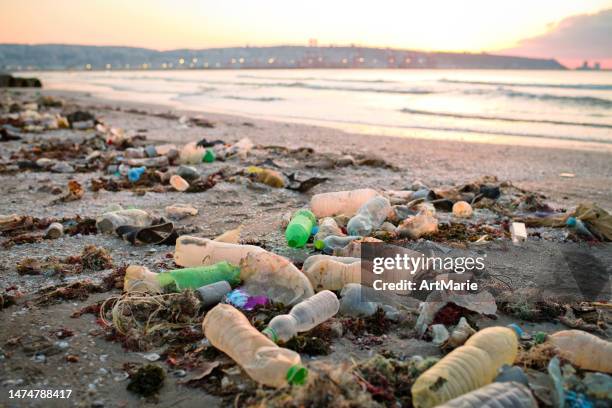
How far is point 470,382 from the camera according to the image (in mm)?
2068

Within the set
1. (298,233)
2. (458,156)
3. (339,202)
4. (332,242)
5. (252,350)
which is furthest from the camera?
(458,156)

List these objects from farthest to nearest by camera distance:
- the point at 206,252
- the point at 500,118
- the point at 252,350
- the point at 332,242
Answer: the point at 500,118 → the point at 332,242 → the point at 206,252 → the point at 252,350

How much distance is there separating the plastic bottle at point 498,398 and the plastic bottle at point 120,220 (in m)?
3.48

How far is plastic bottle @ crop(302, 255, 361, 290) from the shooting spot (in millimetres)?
3193

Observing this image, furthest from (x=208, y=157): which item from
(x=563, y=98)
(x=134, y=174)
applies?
(x=563, y=98)

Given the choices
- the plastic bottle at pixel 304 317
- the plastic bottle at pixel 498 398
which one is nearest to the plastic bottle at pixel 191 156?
the plastic bottle at pixel 304 317

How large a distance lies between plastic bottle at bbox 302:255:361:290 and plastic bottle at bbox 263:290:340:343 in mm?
286

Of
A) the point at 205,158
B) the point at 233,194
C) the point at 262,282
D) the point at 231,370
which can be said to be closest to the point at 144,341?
the point at 231,370

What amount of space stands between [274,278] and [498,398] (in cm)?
160

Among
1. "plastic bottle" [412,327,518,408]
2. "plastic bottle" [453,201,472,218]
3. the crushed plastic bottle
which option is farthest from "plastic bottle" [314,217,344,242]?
"plastic bottle" [412,327,518,408]

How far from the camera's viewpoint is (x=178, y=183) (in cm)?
611

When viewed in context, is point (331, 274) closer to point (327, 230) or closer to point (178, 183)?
point (327, 230)

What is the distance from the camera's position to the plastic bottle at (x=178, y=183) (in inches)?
239

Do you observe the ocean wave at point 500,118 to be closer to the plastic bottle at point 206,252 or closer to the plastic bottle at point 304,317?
the plastic bottle at point 206,252
